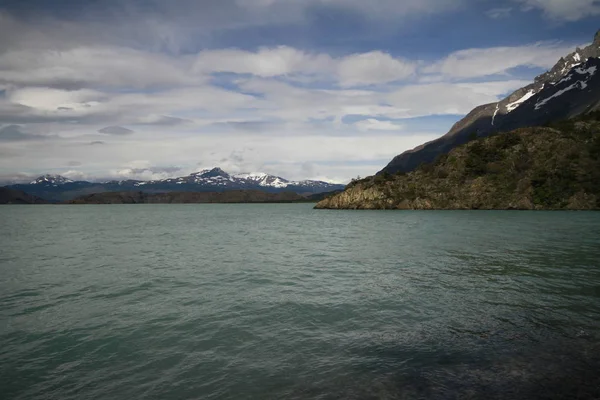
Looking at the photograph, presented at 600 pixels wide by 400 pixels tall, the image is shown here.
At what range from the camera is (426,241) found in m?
52.1

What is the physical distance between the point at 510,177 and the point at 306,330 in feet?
524

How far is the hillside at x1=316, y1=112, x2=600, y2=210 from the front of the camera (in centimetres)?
13525

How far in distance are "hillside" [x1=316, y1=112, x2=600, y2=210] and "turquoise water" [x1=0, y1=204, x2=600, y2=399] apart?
396ft

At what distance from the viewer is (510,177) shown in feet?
496

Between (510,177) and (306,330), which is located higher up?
(510,177)

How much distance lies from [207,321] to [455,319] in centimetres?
1243

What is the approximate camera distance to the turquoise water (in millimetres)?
11906

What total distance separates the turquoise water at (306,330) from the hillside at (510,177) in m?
121

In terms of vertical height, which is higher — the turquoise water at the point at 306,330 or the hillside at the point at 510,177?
the hillside at the point at 510,177

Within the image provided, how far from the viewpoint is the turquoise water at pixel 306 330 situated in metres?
11.9

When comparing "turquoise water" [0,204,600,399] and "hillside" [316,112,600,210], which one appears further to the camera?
"hillside" [316,112,600,210]

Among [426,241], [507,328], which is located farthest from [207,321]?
[426,241]

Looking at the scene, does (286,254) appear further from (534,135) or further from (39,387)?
(534,135)

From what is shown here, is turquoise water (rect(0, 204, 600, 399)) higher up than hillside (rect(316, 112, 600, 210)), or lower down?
lower down
